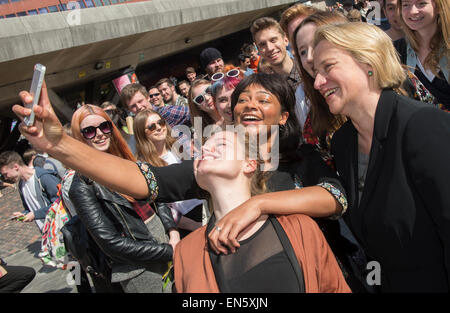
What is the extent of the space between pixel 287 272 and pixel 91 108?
2096 millimetres

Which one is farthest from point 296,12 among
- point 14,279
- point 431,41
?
point 14,279

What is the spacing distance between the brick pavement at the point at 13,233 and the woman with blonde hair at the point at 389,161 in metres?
6.97

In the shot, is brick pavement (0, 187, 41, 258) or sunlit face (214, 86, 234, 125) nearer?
sunlit face (214, 86, 234, 125)

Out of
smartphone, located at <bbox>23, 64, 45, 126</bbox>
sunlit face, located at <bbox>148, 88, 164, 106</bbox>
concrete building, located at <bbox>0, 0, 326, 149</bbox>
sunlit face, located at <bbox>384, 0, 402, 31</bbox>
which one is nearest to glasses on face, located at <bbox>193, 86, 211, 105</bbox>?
sunlit face, located at <bbox>384, 0, 402, 31</bbox>

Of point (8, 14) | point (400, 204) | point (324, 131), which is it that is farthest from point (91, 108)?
point (8, 14)

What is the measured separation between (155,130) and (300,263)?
256 centimetres

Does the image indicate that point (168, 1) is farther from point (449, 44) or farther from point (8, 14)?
point (449, 44)

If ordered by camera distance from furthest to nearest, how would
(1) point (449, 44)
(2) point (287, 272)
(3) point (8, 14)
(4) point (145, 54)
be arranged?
(4) point (145, 54) → (3) point (8, 14) → (1) point (449, 44) → (2) point (287, 272)

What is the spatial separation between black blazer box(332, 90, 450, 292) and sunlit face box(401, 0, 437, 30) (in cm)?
120

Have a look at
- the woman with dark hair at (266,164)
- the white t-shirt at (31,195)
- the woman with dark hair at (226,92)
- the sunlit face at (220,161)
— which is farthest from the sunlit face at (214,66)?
the sunlit face at (220,161)

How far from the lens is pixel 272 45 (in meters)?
3.63

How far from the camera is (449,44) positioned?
90.4 inches

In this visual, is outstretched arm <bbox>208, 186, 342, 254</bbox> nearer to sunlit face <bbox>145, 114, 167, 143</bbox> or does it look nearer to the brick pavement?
sunlit face <bbox>145, 114, 167, 143</bbox>

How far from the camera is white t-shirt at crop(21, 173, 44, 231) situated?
4949 mm
